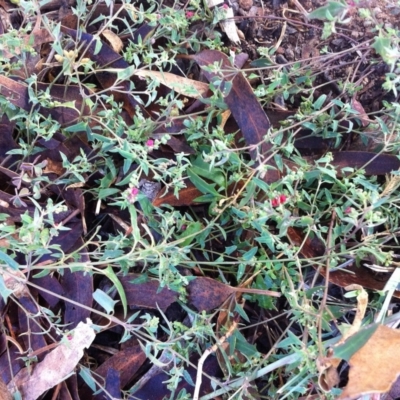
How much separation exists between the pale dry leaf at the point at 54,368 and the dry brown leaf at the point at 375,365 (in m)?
0.60

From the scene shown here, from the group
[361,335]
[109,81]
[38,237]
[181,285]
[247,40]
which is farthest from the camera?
[247,40]

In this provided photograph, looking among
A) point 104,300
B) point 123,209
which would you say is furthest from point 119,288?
point 123,209

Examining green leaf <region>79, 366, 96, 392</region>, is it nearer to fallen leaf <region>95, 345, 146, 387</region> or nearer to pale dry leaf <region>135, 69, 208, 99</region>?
fallen leaf <region>95, 345, 146, 387</region>

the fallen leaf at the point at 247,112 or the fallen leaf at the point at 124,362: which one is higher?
the fallen leaf at the point at 247,112

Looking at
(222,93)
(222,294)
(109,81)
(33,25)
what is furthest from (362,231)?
(33,25)

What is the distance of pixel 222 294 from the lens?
1.25 meters

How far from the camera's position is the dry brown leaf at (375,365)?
884 millimetres

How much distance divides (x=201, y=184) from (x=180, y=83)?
1.02ft

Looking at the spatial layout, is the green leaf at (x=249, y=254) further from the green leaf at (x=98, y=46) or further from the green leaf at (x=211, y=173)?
the green leaf at (x=98, y=46)

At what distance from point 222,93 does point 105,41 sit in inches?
15.0

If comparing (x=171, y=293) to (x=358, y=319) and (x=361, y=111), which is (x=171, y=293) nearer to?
(x=358, y=319)

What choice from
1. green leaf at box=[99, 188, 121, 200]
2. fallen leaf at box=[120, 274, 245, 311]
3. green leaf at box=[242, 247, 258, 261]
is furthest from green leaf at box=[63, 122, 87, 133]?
green leaf at box=[242, 247, 258, 261]

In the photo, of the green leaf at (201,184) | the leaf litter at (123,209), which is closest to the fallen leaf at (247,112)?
the leaf litter at (123,209)

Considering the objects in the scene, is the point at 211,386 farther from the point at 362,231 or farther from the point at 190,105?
the point at 190,105
